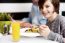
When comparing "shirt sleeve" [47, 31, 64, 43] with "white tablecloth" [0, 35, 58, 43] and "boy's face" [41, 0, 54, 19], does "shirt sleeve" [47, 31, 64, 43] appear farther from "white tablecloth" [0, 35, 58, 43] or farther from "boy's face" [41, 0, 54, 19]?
"boy's face" [41, 0, 54, 19]

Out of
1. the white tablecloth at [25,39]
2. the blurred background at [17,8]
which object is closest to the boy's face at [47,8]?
the blurred background at [17,8]

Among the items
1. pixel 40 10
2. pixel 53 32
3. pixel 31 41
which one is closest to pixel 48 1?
pixel 40 10

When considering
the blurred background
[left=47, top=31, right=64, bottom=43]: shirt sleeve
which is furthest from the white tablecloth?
the blurred background

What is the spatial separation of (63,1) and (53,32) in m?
0.29

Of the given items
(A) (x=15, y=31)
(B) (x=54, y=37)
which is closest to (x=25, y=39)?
(A) (x=15, y=31)

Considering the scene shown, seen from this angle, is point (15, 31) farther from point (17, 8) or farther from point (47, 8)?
point (47, 8)

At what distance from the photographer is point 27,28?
5.17 ft

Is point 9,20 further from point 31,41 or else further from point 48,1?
point 48,1

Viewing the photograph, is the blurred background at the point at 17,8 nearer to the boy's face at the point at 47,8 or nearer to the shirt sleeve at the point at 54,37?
the boy's face at the point at 47,8

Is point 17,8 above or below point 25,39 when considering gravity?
above

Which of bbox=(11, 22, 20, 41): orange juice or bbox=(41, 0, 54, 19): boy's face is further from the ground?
bbox=(41, 0, 54, 19): boy's face

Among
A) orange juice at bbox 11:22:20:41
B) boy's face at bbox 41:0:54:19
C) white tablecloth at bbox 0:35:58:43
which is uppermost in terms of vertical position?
boy's face at bbox 41:0:54:19

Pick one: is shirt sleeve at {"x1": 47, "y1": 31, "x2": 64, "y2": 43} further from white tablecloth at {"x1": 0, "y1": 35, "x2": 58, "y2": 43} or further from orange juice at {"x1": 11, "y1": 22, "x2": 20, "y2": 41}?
orange juice at {"x1": 11, "y1": 22, "x2": 20, "y2": 41}

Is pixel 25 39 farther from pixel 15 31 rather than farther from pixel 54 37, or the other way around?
pixel 54 37
